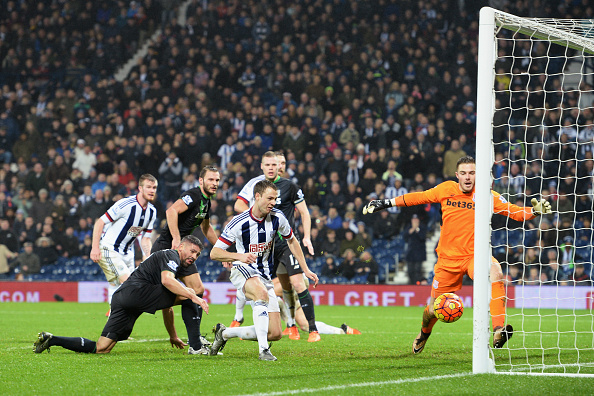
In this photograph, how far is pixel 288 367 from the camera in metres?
6.41

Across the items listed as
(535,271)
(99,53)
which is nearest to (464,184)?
(535,271)

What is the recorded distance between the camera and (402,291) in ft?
55.1

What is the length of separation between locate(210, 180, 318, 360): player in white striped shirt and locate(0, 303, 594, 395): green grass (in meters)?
0.26

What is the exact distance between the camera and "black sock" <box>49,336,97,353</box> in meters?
7.28

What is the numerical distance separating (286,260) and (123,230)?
2.66m

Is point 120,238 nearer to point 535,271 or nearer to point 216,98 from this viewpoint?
point 535,271

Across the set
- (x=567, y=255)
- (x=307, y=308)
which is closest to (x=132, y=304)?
(x=307, y=308)

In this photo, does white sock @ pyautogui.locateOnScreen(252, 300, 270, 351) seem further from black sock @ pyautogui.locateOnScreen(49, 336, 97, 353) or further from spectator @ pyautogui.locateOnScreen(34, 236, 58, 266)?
spectator @ pyautogui.locateOnScreen(34, 236, 58, 266)

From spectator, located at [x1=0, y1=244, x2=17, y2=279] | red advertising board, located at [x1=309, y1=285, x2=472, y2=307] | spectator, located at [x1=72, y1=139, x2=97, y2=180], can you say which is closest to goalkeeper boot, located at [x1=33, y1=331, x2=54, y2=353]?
red advertising board, located at [x1=309, y1=285, x2=472, y2=307]

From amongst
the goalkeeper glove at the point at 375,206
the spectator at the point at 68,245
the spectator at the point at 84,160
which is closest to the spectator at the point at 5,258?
the spectator at the point at 68,245

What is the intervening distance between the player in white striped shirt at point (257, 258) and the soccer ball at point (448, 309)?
1.55 meters

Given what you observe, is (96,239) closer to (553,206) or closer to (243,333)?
(243,333)

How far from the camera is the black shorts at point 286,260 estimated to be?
30.4ft

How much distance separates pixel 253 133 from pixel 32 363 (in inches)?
542
